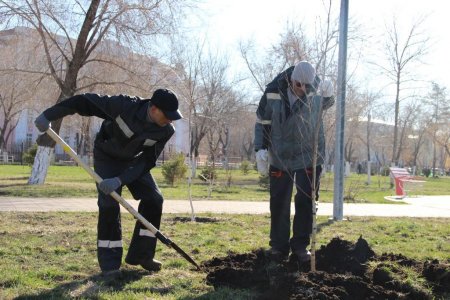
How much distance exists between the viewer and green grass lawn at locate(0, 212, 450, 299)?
12.5ft

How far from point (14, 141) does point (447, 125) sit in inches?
2098

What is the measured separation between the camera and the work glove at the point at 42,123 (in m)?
4.08

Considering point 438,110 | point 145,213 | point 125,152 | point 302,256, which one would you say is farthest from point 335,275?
point 438,110

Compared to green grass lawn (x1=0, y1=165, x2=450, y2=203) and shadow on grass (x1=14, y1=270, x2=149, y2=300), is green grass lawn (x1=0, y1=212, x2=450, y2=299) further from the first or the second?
green grass lawn (x1=0, y1=165, x2=450, y2=203)

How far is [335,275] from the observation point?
3926mm

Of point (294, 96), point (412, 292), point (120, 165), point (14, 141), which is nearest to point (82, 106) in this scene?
point (120, 165)

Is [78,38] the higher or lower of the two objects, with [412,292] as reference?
higher

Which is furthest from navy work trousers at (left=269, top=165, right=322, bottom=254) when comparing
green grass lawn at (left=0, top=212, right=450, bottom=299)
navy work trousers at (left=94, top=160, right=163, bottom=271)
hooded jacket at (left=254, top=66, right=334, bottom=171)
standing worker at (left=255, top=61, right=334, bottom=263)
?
navy work trousers at (left=94, top=160, right=163, bottom=271)

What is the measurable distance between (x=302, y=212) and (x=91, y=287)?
2.12m

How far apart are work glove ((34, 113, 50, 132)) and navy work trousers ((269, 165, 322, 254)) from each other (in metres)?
2.15

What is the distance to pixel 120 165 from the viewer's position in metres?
4.52

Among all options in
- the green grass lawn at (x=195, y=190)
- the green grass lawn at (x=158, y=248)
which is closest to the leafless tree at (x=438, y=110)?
the green grass lawn at (x=195, y=190)

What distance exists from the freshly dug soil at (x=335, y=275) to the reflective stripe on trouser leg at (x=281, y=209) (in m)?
0.22

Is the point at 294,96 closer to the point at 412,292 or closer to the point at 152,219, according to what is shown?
the point at 152,219
